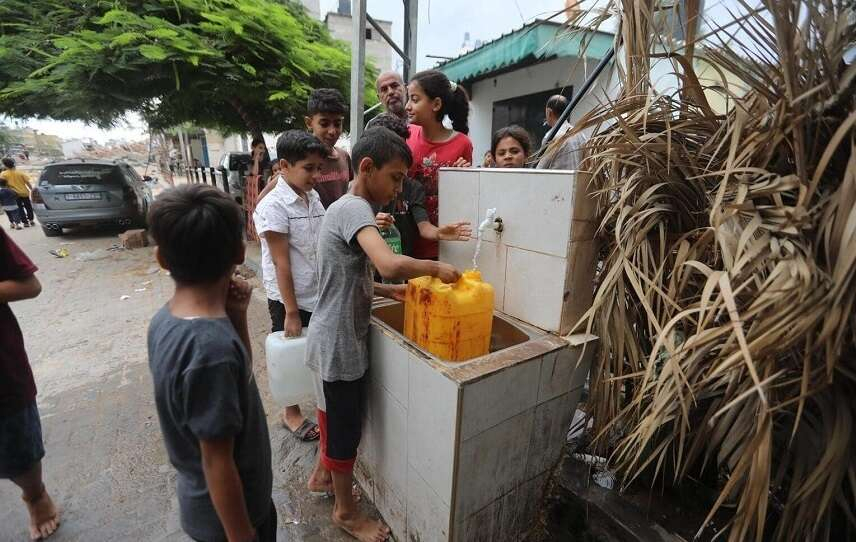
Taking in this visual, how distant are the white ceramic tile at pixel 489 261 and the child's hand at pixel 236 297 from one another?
3.60 ft

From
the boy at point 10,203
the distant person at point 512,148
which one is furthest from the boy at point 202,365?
the boy at point 10,203

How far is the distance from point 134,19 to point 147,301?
153 inches

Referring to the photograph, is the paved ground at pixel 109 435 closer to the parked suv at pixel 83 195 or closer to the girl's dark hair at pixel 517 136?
the girl's dark hair at pixel 517 136

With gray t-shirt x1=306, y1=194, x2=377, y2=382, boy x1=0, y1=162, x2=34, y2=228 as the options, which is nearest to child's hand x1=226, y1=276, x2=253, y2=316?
gray t-shirt x1=306, y1=194, x2=377, y2=382

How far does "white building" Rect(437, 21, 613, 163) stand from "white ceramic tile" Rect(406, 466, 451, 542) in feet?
11.3

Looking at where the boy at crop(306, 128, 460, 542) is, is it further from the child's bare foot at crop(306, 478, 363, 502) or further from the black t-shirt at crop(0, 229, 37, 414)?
the black t-shirt at crop(0, 229, 37, 414)

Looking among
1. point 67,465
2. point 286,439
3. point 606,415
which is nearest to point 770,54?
point 606,415

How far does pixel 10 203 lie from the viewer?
10062 millimetres

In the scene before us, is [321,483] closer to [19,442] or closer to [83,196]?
[19,442]

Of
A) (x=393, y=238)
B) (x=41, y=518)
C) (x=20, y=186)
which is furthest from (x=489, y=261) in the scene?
(x=20, y=186)

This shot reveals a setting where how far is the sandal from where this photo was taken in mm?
→ 2707

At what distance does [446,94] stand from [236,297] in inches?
71.9

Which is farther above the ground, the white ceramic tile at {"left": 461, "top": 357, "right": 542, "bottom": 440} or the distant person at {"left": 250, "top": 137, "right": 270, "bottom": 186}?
the distant person at {"left": 250, "top": 137, "right": 270, "bottom": 186}

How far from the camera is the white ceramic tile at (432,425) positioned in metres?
1.45
